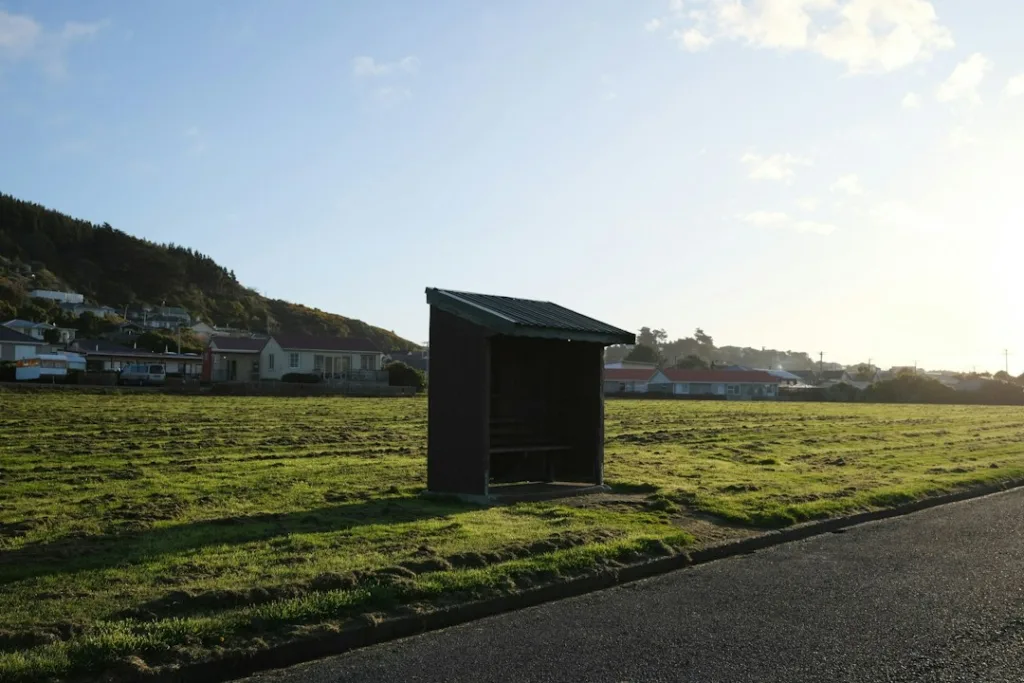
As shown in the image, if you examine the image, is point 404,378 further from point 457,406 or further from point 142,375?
point 457,406

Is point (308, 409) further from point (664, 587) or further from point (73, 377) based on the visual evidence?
point (664, 587)

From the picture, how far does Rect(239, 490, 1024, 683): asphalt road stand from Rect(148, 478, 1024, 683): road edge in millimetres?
134

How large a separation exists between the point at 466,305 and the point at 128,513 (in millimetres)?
4959

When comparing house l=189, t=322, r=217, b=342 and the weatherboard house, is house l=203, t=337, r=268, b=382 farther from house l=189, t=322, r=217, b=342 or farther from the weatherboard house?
the weatherboard house

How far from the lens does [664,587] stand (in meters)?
8.88

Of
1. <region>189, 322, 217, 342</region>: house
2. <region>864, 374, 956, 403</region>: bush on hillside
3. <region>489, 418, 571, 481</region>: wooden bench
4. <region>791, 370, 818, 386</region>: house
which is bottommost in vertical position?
<region>489, 418, 571, 481</region>: wooden bench

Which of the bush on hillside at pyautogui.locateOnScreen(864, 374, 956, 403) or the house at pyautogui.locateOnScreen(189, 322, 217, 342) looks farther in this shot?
the house at pyautogui.locateOnScreen(189, 322, 217, 342)

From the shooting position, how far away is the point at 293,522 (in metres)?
10.8

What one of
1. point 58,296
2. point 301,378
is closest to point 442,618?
point 301,378

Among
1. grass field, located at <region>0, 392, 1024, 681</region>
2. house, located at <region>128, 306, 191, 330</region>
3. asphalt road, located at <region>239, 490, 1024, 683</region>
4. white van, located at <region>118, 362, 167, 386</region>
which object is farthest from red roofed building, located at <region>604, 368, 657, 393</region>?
asphalt road, located at <region>239, 490, 1024, 683</region>

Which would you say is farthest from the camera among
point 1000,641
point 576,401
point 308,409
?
point 308,409

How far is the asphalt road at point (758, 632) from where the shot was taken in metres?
6.19

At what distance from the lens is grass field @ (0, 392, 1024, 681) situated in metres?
6.75

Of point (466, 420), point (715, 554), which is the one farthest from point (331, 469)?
point (715, 554)
